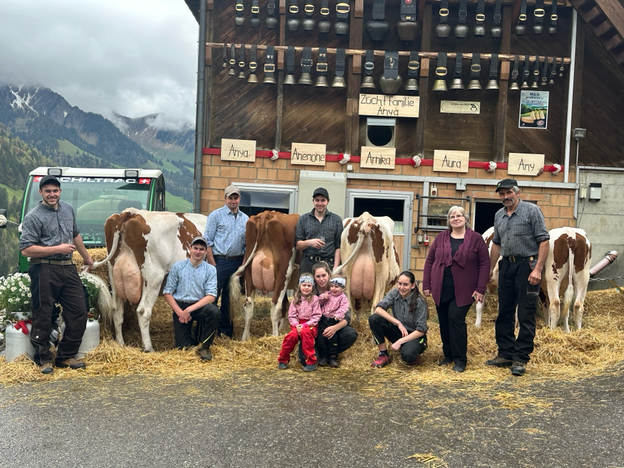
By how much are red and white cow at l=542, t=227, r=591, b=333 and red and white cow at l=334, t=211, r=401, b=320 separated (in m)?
2.03

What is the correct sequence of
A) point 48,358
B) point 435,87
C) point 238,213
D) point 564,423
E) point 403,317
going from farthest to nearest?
point 435,87 → point 238,213 → point 403,317 → point 48,358 → point 564,423

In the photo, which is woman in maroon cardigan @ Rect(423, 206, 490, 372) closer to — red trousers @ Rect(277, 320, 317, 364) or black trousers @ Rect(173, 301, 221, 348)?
red trousers @ Rect(277, 320, 317, 364)

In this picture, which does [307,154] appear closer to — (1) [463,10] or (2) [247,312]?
(1) [463,10]

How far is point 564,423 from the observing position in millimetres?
4000

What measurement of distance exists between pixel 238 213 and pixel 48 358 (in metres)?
2.65

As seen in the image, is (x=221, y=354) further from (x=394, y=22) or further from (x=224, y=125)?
(x=394, y=22)

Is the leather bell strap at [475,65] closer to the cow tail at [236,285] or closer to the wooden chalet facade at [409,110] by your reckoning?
the wooden chalet facade at [409,110]

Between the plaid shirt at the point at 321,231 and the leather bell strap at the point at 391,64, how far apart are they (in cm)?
536

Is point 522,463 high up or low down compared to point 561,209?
down

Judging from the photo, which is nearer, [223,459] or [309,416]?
[223,459]

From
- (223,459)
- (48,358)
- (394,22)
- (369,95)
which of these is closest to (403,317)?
(223,459)

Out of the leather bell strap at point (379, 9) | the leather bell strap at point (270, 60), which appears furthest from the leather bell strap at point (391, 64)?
the leather bell strap at point (270, 60)

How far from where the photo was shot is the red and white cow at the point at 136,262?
6.27m

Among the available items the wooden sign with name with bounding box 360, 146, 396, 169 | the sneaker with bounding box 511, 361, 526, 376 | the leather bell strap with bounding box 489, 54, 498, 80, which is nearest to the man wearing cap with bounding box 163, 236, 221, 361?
the sneaker with bounding box 511, 361, 526, 376
